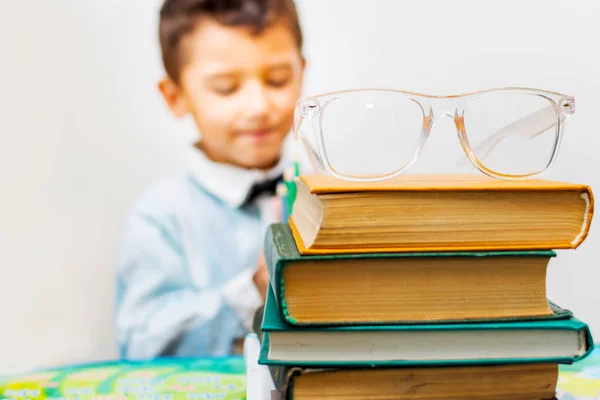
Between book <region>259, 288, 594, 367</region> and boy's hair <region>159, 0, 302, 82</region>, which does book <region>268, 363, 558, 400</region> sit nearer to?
book <region>259, 288, 594, 367</region>

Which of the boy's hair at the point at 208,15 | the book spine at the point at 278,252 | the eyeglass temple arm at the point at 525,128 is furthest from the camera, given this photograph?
the boy's hair at the point at 208,15

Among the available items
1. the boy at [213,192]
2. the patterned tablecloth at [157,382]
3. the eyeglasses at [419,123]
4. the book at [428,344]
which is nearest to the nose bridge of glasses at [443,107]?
the eyeglasses at [419,123]

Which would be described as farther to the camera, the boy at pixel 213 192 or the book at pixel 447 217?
the boy at pixel 213 192

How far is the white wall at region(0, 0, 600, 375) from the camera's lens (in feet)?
3.46

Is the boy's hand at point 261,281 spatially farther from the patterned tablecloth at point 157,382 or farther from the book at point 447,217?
the book at point 447,217

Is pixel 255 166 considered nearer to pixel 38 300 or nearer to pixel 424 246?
pixel 38 300

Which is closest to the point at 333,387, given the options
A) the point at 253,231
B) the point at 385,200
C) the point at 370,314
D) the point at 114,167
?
the point at 370,314

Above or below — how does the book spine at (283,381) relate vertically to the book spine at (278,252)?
below

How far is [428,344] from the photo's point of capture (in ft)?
1.79

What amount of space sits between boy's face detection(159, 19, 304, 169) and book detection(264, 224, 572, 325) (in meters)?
0.54

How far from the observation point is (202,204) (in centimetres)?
108

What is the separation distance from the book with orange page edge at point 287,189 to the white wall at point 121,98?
182mm

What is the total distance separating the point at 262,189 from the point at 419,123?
523 millimetres

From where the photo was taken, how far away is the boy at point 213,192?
3.42ft
